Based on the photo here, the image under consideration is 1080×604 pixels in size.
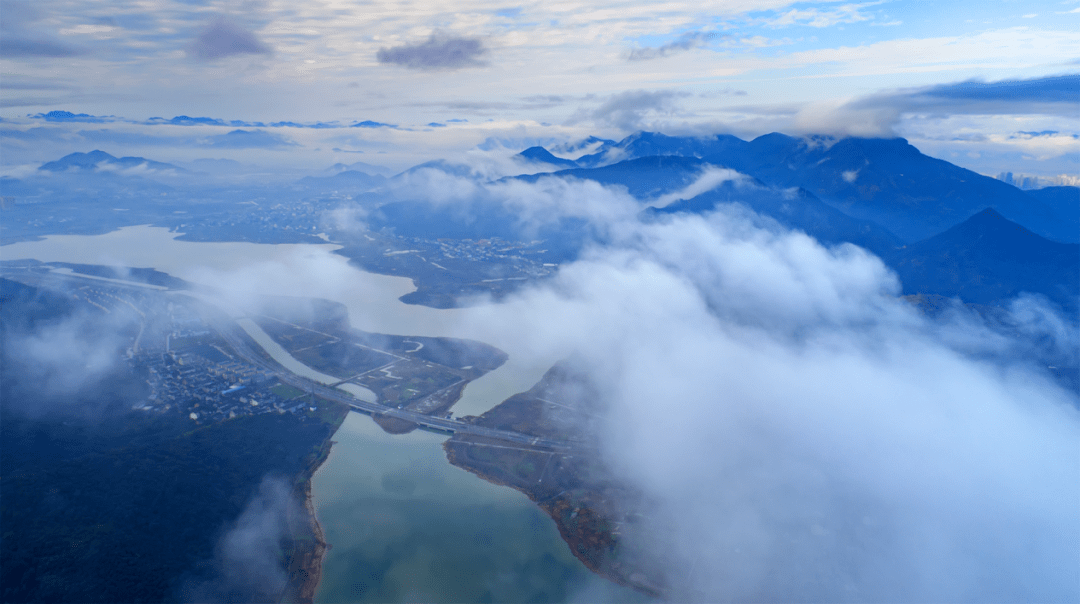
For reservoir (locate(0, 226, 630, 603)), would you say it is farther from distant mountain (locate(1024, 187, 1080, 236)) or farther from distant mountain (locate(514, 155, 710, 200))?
distant mountain (locate(1024, 187, 1080, 236))

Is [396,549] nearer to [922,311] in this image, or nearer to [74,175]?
[922,311]

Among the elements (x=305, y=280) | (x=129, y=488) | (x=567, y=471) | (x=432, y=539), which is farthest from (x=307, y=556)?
(x=305, y=280)

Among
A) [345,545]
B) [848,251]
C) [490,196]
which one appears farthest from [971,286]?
[490,196]

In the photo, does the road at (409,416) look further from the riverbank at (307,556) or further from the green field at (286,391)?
the riverbank at (307,556)

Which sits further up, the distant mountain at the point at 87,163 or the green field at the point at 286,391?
the distant mountain at the point at 87,163

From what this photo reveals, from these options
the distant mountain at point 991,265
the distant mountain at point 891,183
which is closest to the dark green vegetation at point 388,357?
the distant mountain at point 991,265

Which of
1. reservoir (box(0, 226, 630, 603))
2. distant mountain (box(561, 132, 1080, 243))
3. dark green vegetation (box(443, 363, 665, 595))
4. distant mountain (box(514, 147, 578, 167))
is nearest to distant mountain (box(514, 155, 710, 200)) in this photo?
distant mountain (box(561, 132, 1080, 243))
